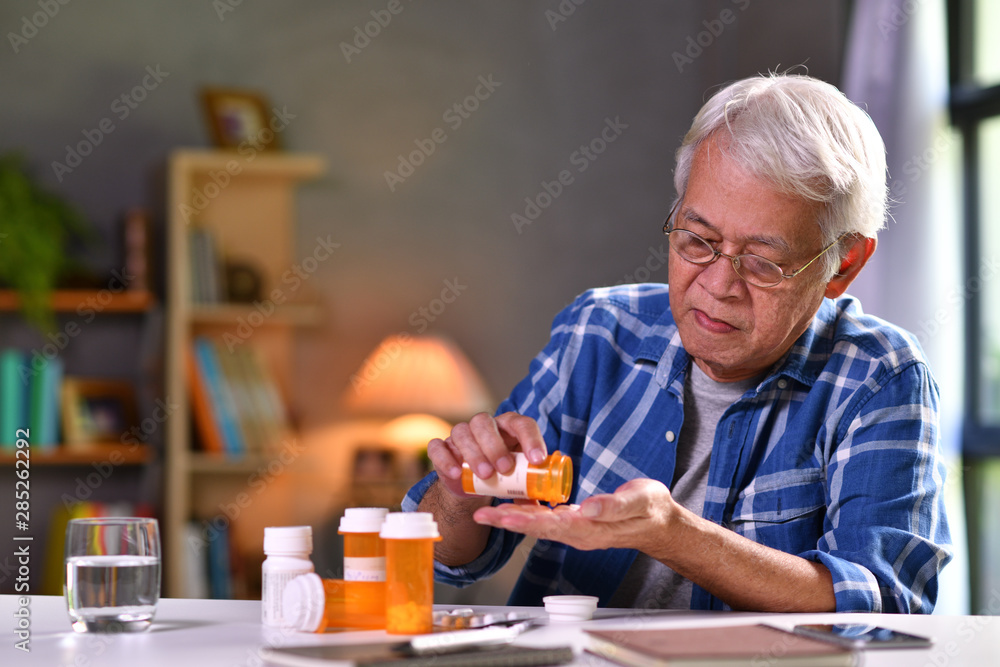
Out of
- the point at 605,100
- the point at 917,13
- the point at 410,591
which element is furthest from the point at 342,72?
the point at 410,591

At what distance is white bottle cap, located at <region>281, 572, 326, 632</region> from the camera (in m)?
0.97

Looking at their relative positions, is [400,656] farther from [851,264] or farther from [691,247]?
[851,264]

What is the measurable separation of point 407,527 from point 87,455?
2436mm

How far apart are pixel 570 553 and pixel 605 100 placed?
2500 millimetres

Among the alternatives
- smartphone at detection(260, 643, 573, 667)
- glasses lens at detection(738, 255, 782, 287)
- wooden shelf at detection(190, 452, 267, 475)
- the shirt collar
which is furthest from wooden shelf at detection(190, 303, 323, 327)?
smartphone at detection(260, 643, 573, 667)

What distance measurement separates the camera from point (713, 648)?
0.83 metres

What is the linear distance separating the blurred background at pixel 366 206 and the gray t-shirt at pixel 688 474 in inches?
60.8

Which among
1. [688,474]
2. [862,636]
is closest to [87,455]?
[688,474]

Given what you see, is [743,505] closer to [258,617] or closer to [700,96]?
[258,617]

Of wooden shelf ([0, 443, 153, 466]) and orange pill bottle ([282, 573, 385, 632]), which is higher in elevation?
wooden shelf ([0, 443, 153, 466])

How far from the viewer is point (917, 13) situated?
9.44ft

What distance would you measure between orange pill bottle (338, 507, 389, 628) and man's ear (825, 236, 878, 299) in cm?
79

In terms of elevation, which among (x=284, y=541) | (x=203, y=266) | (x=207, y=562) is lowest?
(x=207, y=562)

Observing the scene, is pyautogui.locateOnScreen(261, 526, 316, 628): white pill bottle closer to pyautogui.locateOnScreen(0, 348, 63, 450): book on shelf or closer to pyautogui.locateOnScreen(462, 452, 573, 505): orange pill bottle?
pyautogui.locateOnScreen(462, 452, 573, 505): orange pill bottle
